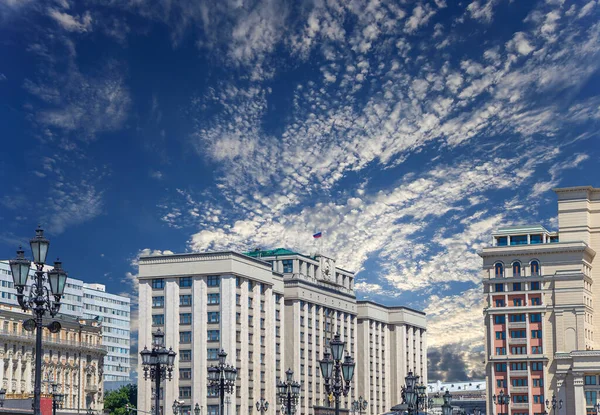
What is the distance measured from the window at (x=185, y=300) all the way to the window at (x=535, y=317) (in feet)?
148

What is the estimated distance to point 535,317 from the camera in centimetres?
12750

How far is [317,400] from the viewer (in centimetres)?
15200

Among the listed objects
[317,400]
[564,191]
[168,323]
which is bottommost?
[317,400]

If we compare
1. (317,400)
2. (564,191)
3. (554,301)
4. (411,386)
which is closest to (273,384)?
(317,400)

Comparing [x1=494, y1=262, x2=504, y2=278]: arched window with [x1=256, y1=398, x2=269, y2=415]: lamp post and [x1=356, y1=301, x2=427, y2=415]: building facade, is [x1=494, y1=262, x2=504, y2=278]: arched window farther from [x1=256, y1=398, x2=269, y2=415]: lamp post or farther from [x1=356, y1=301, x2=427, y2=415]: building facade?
[x1=356, y1=301, x2=427, y2=415]: building facade

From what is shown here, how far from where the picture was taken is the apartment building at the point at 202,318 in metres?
126

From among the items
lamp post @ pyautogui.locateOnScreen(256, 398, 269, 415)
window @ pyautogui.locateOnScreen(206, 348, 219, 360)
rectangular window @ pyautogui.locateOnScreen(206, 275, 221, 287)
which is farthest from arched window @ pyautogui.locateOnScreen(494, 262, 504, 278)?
window @ pyautogui.locateOnScreen(206, 348, 219, 360)

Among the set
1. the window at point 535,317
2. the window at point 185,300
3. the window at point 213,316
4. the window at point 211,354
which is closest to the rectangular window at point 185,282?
the window at point 185,300

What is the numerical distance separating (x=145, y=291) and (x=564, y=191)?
196 ft

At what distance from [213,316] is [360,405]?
40078 millimetres

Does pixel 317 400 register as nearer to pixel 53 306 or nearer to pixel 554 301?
pixel 554 301

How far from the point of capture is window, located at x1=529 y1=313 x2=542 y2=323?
417ft

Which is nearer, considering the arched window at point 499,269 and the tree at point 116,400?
the arched window at point 499,269

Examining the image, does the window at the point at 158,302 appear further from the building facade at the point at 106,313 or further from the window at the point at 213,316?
the building facade at the point at 106,313
